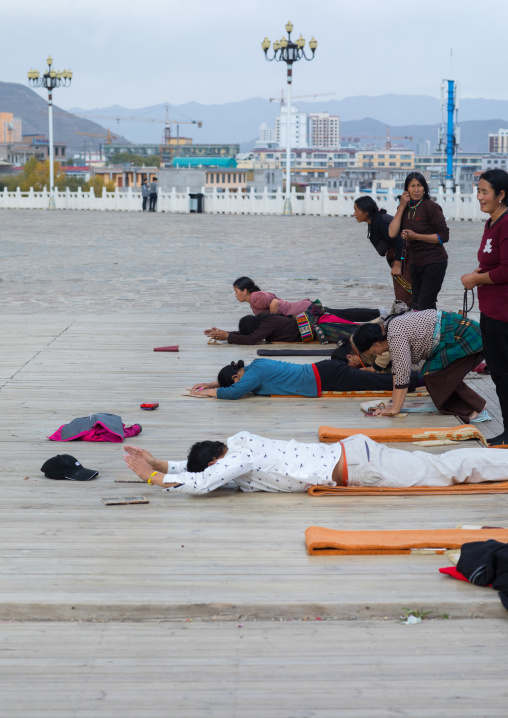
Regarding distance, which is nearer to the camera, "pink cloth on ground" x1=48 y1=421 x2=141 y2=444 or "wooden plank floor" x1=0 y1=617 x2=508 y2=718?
"wooden plank floor" x1=0 y1=617 x2=508 y2=718

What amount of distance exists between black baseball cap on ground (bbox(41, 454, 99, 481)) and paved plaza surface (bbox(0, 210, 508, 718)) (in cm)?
6

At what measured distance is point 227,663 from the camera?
2943 millimetres

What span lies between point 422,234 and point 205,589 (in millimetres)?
4635

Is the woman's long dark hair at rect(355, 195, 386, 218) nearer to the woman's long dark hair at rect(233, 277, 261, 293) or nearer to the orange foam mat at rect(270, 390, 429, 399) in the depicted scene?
the woman's long dark hair at rect(233, 277, 261, 293)

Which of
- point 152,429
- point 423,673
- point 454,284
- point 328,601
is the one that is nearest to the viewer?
point 423,673

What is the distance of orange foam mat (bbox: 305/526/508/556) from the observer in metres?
3.71

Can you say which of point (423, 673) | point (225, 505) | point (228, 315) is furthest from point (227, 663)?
point (228, 315)

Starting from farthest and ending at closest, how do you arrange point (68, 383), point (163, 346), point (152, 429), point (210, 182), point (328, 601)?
point (210, 182), point (163, 346), point (68, 383), point (152, 429), point (328, 601)

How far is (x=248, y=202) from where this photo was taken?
37781 mm

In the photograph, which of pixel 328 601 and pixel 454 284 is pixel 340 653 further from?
pixel 454 284

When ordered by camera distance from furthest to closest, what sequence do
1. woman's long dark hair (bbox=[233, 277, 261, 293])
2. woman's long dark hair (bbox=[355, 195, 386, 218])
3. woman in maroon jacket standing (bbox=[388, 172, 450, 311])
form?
woman's long dark hair (bbox=[233, 277, 261, 293]) < woman's long dark hair (bbox=[355, 195, 386, 218]) < woman in maroon jacket standing (bbox=[388, 172, 450, 311])

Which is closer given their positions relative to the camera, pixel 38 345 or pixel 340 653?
pixel 340 653

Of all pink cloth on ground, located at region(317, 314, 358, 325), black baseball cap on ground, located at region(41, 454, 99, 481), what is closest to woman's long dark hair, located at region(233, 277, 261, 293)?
pink cloth on ground, located at region(317, 314, 358, 325)

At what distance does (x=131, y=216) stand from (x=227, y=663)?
3356 centimetres
